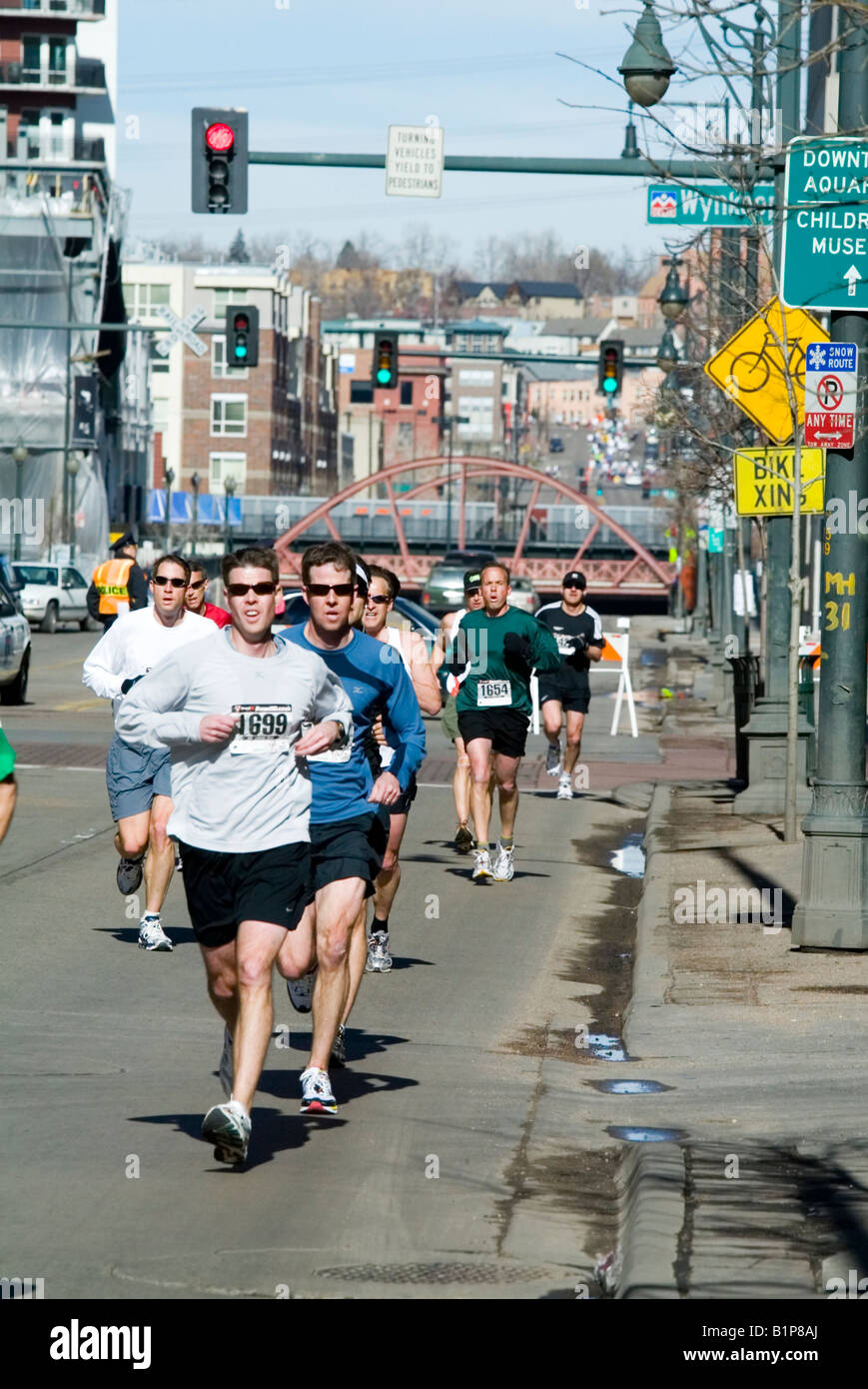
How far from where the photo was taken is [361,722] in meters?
8.62

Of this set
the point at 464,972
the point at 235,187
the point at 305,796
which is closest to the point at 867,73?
the point at 464,972

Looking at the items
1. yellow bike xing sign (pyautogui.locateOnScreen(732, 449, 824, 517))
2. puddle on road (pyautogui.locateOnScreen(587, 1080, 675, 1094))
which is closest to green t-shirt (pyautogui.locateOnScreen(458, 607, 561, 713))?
yellow bike xing sign (pyautogui.locateOnScreen(732, 449, 824, 517))

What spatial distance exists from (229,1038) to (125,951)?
4287mm

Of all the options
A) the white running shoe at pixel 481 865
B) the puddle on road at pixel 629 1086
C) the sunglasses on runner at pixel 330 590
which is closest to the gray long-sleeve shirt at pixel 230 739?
the sunglasses on runner at pixel 330 590

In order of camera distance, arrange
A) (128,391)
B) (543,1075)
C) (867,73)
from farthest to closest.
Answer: (128,391)
(867,73)
(543,1075)

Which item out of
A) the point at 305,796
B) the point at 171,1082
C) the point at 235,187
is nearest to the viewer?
Result: the point at 305,796

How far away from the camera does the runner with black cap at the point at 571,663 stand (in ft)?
65.4

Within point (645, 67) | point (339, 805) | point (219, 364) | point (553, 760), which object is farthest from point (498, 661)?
point (219, 364)

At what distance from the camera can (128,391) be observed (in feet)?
345

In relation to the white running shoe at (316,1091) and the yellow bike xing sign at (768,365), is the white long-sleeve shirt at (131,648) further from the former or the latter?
the yellow bike xing sign at (768,365)

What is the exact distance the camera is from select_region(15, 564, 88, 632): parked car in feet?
171

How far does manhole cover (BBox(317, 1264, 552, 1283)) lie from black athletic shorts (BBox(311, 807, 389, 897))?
7.33 ft
